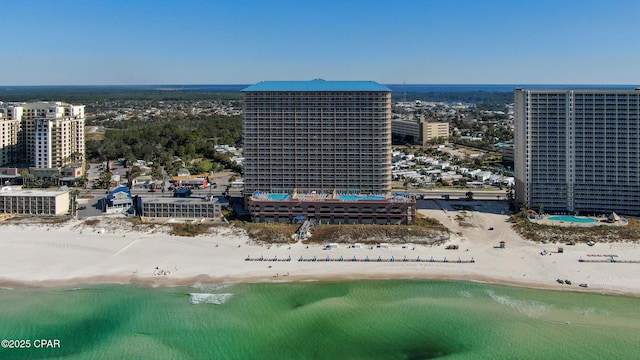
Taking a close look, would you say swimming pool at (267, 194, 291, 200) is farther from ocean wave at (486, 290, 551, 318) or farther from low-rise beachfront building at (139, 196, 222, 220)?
ocean wave at (486, 290, 551, 318)

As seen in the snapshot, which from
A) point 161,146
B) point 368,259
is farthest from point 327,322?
point 161,146

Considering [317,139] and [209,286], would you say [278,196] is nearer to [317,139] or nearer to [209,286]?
[317,139]

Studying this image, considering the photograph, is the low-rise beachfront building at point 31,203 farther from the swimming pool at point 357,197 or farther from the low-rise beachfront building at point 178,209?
the swimming pool at point 357,197

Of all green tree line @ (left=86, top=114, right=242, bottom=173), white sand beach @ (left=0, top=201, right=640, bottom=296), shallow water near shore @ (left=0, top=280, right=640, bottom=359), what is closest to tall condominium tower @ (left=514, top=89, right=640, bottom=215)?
white sand beach @ (left=0, top=201, right=640, bottom=296)

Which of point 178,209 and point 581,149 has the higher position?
point 581,149

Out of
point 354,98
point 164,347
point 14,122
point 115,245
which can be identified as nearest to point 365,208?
point 354,98

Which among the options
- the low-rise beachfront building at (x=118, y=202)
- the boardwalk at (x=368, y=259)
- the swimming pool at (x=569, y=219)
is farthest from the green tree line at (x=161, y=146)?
the swimming pool at (x=569, y=219)
